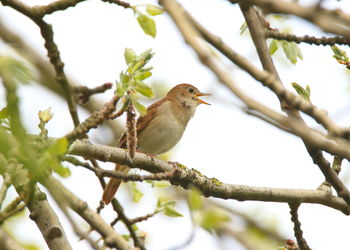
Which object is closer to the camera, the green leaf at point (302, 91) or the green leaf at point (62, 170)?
the green leaf at point (62, 170)

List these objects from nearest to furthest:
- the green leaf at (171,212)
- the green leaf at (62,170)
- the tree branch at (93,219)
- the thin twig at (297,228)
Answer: the green leaf at (62,170)
the tree branch at (93,219)
the green leaf at (171,212)
the thin twig at (297,228)

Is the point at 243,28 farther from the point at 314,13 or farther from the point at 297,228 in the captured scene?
the point at 314,13

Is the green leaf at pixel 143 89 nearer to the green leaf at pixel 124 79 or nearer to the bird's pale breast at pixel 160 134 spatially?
the green leaf at pixel 124 79

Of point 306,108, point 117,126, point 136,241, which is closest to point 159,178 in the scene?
point 136,241

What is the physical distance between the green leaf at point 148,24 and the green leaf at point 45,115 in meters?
0.71

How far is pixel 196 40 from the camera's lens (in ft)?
6.59

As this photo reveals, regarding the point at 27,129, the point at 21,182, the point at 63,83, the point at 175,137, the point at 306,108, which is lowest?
the point at 27,129

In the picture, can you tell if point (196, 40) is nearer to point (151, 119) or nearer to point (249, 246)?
point (249, 246)

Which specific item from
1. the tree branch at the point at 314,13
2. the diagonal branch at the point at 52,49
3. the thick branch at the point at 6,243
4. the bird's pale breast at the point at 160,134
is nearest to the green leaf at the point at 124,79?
the diagonal branch at the point at 52,49

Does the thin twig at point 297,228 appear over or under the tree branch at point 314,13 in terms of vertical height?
over

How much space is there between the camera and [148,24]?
3203 mm

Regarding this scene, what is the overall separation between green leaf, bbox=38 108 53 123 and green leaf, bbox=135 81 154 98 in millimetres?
570

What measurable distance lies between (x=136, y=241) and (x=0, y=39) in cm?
493

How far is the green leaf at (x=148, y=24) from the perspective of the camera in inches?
Answer: 126
